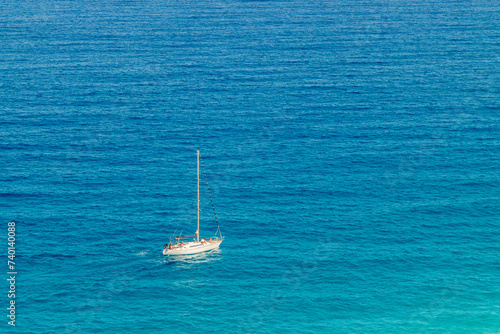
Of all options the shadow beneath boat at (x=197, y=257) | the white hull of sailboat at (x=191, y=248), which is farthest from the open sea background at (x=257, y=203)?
the white hull of sailboat at (x=191, y=248)

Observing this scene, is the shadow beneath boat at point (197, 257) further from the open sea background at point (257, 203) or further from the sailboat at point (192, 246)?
the sailboat at point (192, 246)

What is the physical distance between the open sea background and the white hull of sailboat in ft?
5.31

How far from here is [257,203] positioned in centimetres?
12838

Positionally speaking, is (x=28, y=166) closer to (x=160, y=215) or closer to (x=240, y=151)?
(x=160, y=215)

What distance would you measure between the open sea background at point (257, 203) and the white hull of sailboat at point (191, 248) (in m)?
1.62

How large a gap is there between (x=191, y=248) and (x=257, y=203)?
18.5 meters

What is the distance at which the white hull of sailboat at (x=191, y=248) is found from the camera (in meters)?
113

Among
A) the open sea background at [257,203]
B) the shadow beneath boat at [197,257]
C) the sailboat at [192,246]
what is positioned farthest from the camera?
the sailboat at [192,246]

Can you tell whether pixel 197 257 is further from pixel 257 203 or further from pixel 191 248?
pixel 257 203

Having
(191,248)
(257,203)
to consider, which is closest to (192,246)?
(191,248)

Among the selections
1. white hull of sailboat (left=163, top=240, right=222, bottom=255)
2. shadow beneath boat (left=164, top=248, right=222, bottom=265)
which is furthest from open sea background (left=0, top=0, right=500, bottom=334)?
white hull of sailboat (left=163, top=240, right=222, bottom=255)

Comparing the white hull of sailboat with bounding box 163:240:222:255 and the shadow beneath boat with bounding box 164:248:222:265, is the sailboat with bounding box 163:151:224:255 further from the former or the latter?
the shadow beneath boat with bounding box 164:248:222:265

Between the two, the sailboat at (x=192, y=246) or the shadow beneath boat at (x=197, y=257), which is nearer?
the shadow beneath boat at (x=197, y=257)

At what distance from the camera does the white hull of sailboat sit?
371 ft
